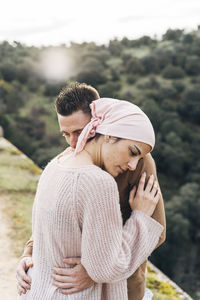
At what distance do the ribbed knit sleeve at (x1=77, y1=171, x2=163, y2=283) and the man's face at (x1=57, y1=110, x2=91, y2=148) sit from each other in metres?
0.70

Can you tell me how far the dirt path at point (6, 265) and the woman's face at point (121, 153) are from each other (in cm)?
233

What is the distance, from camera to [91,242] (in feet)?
4.73

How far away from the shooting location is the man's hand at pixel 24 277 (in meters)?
1.85

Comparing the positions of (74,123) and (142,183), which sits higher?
(74,123)

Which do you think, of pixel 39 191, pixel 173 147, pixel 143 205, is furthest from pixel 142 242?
pixel 173 147

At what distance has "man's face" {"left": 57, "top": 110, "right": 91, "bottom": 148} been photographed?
2.06 metres

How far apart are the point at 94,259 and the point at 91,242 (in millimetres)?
87

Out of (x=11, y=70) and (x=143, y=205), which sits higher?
(x=143, y=205)

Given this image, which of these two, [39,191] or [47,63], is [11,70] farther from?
[39,191]

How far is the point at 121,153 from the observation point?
5.22 feet

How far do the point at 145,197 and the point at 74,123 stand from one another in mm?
688

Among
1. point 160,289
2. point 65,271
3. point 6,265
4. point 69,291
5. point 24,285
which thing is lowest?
point 160,289

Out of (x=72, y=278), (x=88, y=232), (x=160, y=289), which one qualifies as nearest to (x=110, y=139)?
(x=88, y=232)

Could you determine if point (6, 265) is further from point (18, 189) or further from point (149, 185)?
point (149, 185)
